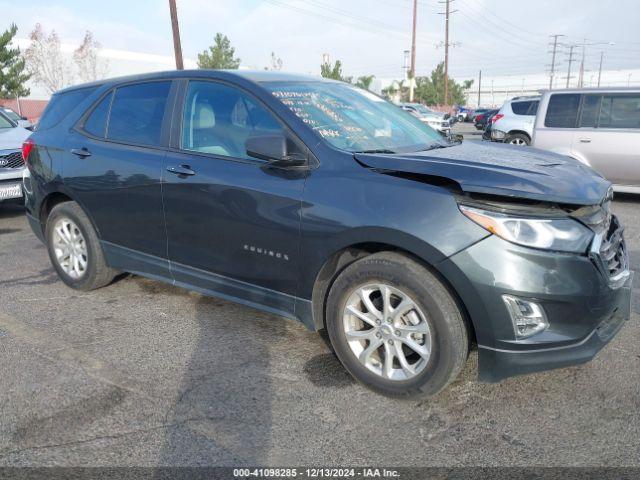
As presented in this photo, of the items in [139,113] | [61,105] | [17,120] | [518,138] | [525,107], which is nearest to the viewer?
[139,113]

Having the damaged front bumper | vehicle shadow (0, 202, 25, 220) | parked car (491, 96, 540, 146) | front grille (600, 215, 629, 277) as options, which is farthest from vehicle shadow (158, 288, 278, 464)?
parked car (491, 96, 540, 146)

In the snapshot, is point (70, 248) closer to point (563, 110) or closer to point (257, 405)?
point (257, 405)

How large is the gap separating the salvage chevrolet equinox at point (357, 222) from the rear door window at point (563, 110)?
579 cm

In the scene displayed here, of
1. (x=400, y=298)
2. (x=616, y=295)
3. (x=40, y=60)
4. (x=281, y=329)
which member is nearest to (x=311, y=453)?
(x=400, y=298)

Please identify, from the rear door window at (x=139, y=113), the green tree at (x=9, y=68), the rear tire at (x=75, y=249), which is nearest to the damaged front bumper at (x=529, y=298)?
the rear door window at (x=139, y=113)

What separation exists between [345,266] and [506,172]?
0.98 metres

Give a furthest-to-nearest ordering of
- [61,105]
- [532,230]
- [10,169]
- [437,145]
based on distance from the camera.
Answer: [10,169] → [61,105] → [437,145] → [532,230]

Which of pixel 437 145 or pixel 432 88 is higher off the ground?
pixel 432 88

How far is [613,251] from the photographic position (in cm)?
291

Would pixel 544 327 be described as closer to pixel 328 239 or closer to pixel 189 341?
pixel 328 239

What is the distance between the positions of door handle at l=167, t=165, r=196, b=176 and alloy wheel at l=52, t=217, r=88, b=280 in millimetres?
1318

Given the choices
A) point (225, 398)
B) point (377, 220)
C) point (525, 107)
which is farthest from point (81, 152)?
point (525, 107)

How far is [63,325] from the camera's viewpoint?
13.1ft

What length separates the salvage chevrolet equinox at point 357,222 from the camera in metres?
2.61
